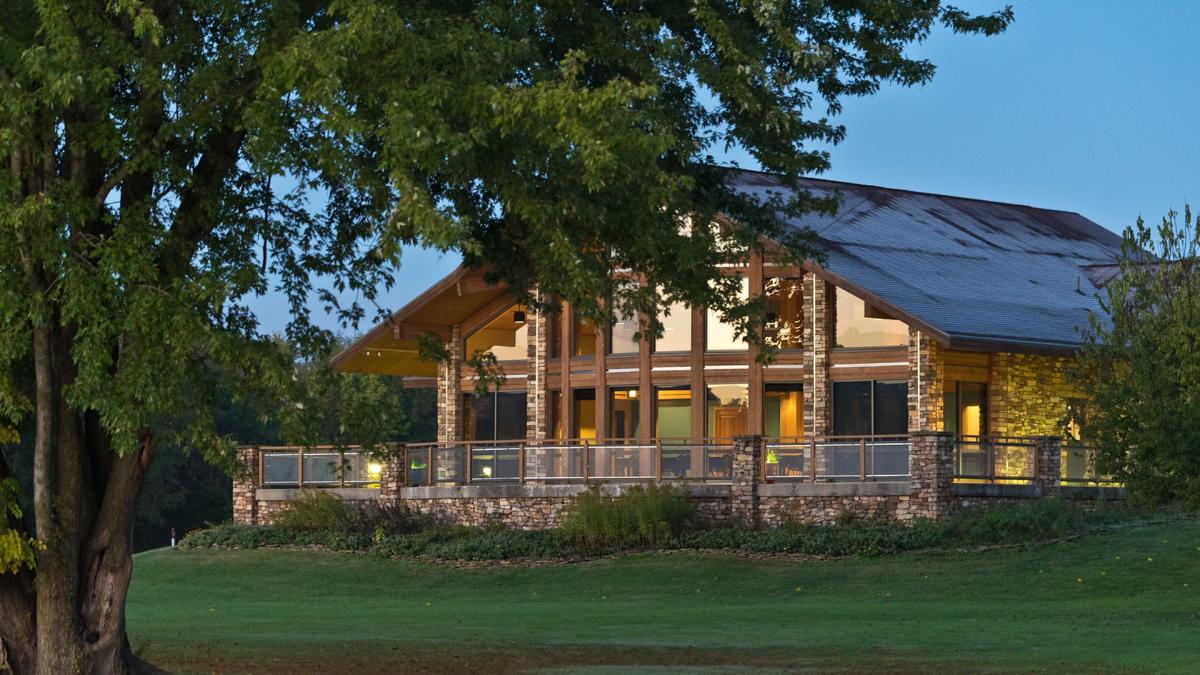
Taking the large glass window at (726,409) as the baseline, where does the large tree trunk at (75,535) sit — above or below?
below

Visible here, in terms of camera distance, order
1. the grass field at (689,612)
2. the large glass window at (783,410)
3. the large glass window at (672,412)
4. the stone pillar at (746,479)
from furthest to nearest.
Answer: the large glass window at (672,412), the large glass window at (783,410), the stone pillar at (746,479), the grass field at (689,612)

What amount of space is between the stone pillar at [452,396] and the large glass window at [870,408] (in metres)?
9.84

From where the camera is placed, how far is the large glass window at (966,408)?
125ft

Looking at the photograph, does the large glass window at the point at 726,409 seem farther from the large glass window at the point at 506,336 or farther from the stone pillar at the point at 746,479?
the large glass window at the point at 506,336

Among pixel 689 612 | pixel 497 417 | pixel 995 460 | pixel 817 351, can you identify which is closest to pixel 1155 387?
pixel 689 612

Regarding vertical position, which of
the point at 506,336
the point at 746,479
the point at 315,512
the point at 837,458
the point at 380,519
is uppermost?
the point at 506,336

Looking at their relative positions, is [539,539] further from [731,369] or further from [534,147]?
[534,147]

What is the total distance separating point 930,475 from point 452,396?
45.5ft

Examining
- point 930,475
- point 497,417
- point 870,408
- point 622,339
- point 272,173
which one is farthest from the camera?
point 497,417

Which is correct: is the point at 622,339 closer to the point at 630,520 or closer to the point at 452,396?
the point at 452,396

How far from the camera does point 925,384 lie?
37.0m

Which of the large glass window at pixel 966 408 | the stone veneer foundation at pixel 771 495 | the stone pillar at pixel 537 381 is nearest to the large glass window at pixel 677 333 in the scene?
the stone pillar at pixel 537 381

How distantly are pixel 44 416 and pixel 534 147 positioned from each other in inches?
198

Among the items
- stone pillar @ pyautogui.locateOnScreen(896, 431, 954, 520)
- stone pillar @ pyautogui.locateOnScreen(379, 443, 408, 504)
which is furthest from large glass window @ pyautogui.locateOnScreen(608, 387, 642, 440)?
stone pillar @ pyautogui.locateOnScreen(896, 431, 954, 520)
